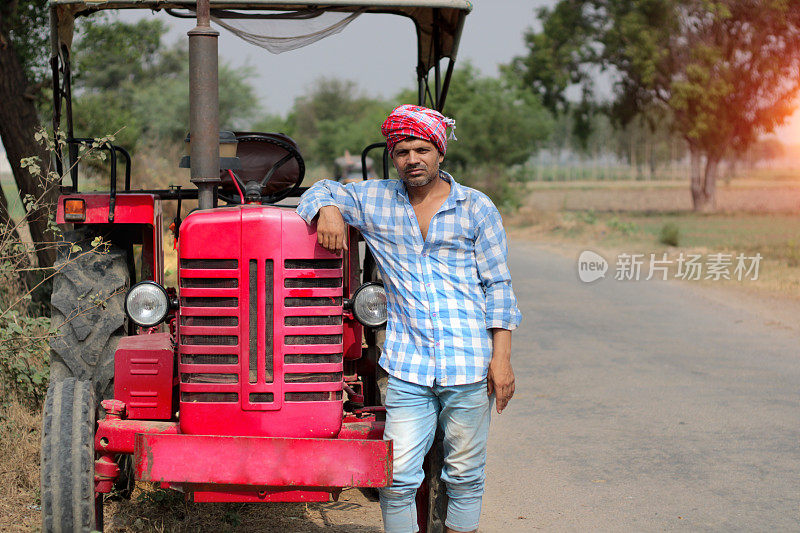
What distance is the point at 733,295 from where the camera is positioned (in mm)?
14547

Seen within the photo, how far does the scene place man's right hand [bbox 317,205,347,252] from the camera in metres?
3.79

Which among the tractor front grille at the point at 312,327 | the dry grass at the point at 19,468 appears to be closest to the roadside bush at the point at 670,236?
the dry grass at the point at 19,468

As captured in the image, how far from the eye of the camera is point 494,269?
3910 millimetres

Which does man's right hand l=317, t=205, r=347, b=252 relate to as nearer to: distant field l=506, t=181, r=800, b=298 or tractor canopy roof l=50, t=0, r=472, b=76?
tractor canopy roof l=50, t=0, r=472, b=76

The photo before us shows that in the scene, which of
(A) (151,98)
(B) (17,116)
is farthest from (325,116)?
(B) (17,116)

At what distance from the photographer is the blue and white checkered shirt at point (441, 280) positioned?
3.84 metres

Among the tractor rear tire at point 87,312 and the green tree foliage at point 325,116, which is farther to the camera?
the green tree foliage at point 325,116

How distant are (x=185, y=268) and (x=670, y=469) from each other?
3.50 meters

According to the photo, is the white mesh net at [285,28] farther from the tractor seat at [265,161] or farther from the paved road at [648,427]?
the paved road at [648,427]

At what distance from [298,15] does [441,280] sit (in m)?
3.15

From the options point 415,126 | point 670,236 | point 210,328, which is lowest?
point 670,236

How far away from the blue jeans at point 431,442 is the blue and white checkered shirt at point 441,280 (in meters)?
0.08

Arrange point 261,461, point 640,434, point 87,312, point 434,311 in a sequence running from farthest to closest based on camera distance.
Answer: point 640,434 < point 87,312 < point 434,311 < point 261,461

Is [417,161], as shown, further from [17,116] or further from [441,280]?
[17,116]
